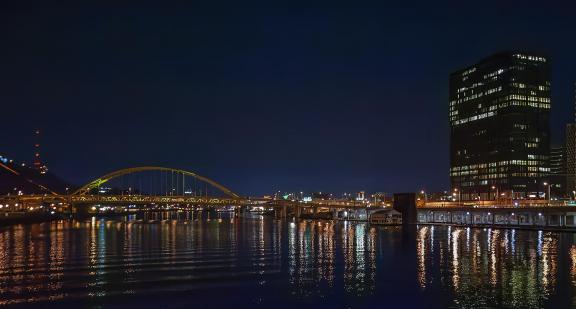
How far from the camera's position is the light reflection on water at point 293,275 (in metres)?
29.8

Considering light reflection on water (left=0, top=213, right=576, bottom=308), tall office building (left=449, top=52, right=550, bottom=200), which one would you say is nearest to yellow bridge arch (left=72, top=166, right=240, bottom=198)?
tall office building (left=449, top=52, right=550, bottom=200)

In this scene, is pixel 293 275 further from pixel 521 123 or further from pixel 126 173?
pixel 521 123

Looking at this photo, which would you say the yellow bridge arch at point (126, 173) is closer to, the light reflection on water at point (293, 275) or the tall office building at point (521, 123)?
the tall office building at point (521, 123)

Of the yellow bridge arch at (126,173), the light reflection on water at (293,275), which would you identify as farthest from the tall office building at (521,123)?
the light reflection on water at (293,275)

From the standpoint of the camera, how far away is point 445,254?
51.1 metres

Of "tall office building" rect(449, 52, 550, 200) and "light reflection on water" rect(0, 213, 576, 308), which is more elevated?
"tall office building" rect(449, 52, 550, 200)

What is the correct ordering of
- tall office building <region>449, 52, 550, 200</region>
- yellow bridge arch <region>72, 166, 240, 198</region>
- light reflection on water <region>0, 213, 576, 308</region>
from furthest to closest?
tall office building <region>449, 52, 550, 200</region> < yellow bridge arch <region>72, 166, 240, 198</region> < light reflection on water <region>0, 213, 576, 308</region>

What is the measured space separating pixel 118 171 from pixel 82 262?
429ft

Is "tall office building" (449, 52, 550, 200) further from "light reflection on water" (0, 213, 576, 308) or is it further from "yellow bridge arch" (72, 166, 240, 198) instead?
"light reflection on water" (0, 213, 576, 308)

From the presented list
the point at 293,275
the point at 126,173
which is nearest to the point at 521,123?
the point at 126,173

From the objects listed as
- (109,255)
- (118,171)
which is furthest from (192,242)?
(118,171)

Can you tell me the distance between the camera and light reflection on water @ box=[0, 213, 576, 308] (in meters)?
29.8

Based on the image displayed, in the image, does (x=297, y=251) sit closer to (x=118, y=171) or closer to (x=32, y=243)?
(x=32, y=243)

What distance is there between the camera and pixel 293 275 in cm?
3812
